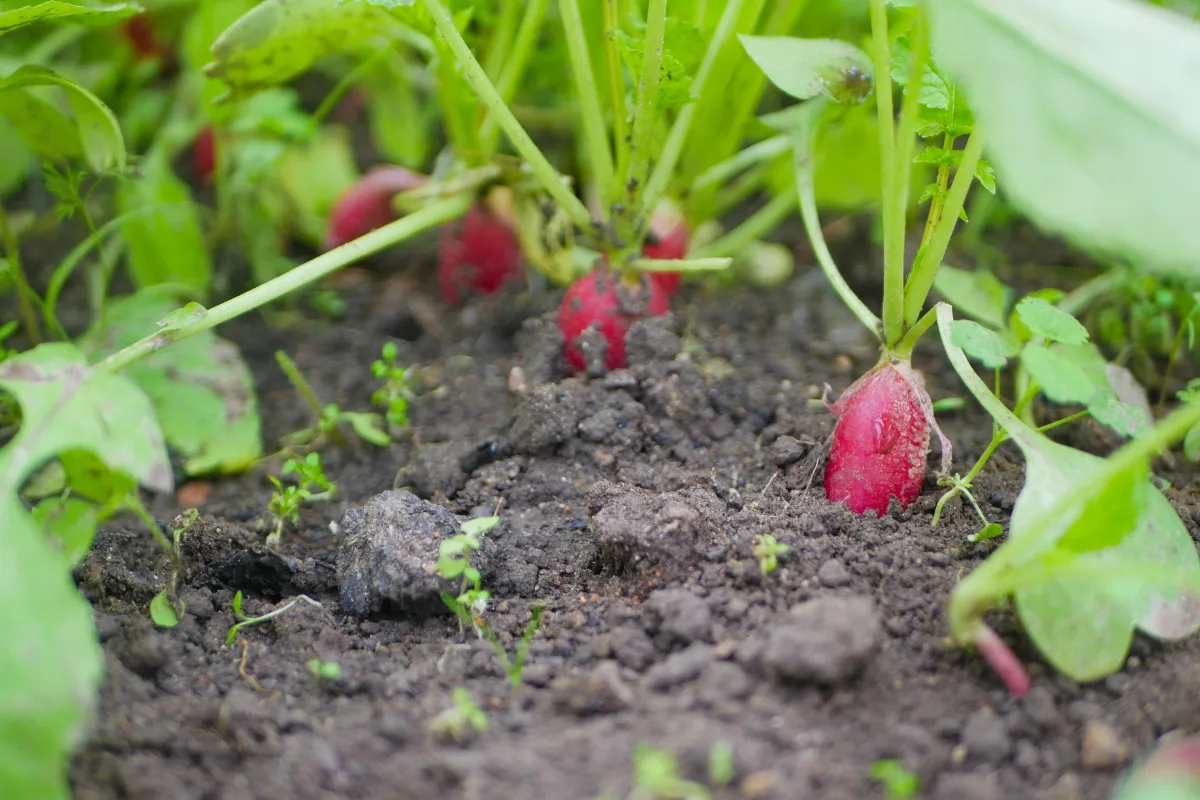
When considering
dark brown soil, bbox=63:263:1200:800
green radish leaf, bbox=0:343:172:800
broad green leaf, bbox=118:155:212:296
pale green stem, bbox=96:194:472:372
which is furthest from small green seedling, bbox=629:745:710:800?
broad green leaf, bbox=118:155:212:296

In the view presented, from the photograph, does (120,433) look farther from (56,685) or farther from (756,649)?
(756,649)

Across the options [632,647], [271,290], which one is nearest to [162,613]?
[271,290]

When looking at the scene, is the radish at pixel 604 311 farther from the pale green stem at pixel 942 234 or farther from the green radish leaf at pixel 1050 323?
the green radish leaf at pixel 1050 323

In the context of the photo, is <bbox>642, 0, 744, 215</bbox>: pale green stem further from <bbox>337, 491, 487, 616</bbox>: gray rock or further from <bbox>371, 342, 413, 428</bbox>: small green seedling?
<bbox>337, 491, 487, 616</bbox>: gray rock

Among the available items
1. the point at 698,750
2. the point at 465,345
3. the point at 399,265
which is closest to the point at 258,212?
the point at 399,265

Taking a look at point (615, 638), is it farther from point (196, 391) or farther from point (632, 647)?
point (196, 391)

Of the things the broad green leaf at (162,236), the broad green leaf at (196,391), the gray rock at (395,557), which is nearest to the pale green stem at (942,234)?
the gray rock at (395,557)
